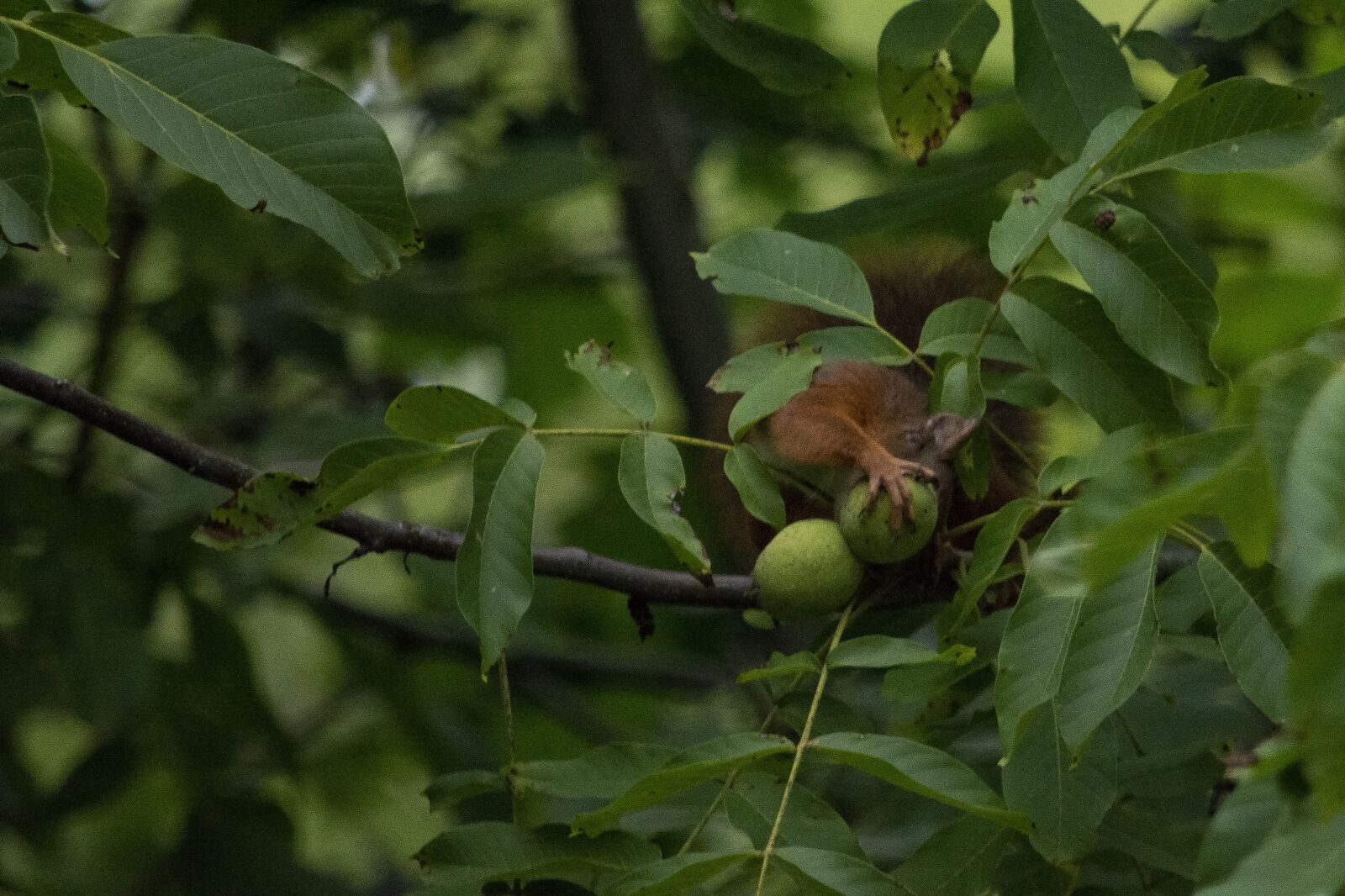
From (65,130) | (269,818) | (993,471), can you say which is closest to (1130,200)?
(993,471)

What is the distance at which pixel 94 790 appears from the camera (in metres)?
2.80

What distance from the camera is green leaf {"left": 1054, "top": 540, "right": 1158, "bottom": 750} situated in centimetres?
119

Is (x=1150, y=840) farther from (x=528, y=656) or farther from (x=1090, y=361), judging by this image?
(x=528, y=656)

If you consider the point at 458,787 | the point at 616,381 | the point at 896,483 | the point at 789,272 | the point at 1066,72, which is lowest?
the point at 458,787

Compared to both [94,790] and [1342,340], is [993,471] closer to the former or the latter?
[1342,340]

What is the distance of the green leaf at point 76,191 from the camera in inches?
62.2

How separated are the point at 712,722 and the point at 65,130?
234 cm

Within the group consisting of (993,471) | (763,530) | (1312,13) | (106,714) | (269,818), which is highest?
(1312,13)

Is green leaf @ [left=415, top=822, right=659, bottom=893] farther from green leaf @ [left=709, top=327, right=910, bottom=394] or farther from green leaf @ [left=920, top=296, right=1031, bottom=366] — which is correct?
green leaf @ [left=920, top=296, right=1031, bottom=366]

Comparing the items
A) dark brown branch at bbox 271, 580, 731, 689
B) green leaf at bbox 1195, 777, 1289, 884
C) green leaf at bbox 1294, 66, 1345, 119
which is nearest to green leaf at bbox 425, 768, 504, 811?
green leaf at bbox 1195, 777, 1289, 884

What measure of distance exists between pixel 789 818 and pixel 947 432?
2.21ft

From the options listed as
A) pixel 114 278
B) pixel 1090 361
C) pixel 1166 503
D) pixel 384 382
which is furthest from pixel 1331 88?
pixel 384 382

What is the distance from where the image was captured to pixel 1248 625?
4.09 ft

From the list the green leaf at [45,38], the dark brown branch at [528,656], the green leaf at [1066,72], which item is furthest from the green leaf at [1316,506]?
the dark brown branch at [528,656]
